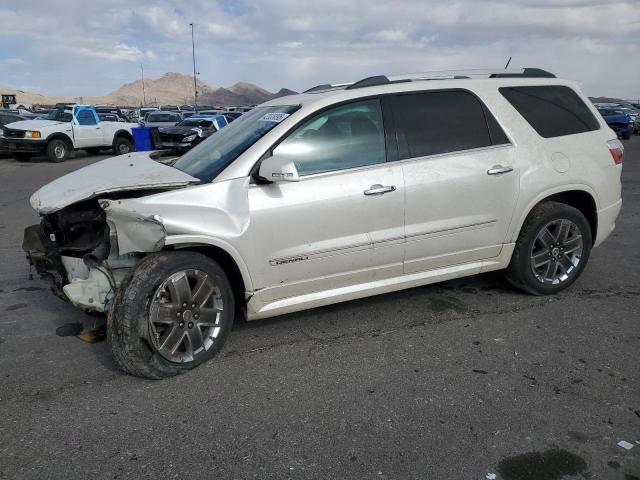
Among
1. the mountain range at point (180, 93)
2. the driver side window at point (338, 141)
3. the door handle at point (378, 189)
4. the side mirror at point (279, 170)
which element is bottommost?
the door handle at point (378, 189)

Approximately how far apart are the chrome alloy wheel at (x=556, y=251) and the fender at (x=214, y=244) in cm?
245

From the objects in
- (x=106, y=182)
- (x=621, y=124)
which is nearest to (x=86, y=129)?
(x=106, y=182)

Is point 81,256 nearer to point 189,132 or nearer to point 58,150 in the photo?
point 189,132

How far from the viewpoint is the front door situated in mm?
3648

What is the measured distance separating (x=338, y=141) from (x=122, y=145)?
17687mm

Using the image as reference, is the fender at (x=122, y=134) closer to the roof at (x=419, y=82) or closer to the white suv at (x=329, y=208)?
the white suv at (x=329, y=208)

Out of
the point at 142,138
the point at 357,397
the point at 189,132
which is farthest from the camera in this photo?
the point at 189,132

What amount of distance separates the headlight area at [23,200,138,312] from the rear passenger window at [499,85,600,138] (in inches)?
129

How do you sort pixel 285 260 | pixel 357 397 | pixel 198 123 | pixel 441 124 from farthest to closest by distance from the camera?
1. pixel 198 123
2. pixel 441 124
3. pixel 285 260
4. pixel 357 397

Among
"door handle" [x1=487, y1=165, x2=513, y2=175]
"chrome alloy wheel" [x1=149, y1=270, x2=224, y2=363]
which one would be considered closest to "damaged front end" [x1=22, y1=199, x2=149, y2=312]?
"chrome alloy wheel" [x1=149, y1=270, x2=224, y2=363]

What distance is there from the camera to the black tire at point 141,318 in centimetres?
333

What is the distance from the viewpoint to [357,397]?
3.24 meters

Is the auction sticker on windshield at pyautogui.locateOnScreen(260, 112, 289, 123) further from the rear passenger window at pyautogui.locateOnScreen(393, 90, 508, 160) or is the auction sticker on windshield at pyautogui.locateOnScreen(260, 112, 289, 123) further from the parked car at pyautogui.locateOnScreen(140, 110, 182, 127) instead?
the parked car at pyautogui.locateOnScreen(140, 110, 182, 127)

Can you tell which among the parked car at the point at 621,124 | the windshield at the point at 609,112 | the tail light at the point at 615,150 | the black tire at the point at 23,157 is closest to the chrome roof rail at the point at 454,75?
the tail light at the point at 615,150
